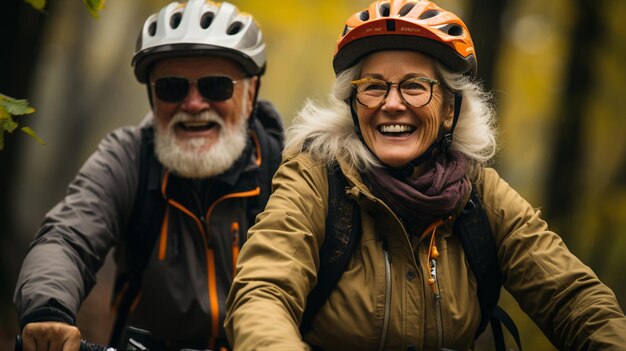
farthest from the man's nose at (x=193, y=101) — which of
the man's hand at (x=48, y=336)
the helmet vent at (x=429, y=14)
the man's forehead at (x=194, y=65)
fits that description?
the man's hand at (x=48, y=336)

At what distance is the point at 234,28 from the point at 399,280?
103 inches

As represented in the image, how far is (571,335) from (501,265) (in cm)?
45

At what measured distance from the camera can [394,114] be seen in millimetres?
4020

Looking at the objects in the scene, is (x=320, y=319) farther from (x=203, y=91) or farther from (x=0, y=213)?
(x=0, y=213)

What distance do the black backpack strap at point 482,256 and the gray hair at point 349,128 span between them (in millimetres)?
375

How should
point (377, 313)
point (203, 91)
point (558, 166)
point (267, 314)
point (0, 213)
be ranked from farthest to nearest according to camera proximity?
point (558, 166) < point (0, 213) < point (203, 91) < point (377, 313) < point (267, 314)

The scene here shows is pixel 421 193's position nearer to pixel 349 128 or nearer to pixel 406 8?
pixel 349 128

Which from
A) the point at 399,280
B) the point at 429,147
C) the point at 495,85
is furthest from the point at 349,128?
the point at 495,85

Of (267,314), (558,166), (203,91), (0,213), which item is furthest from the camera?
(558,166)

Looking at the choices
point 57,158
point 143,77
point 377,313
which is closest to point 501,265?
point 377,313

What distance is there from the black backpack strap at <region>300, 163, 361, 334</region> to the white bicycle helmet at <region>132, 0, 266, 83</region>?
1.96 m

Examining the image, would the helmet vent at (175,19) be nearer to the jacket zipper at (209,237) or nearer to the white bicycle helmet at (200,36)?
the white bicycle helmet at (200,36)

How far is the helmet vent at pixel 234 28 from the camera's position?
5591mm

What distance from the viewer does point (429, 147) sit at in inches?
161
